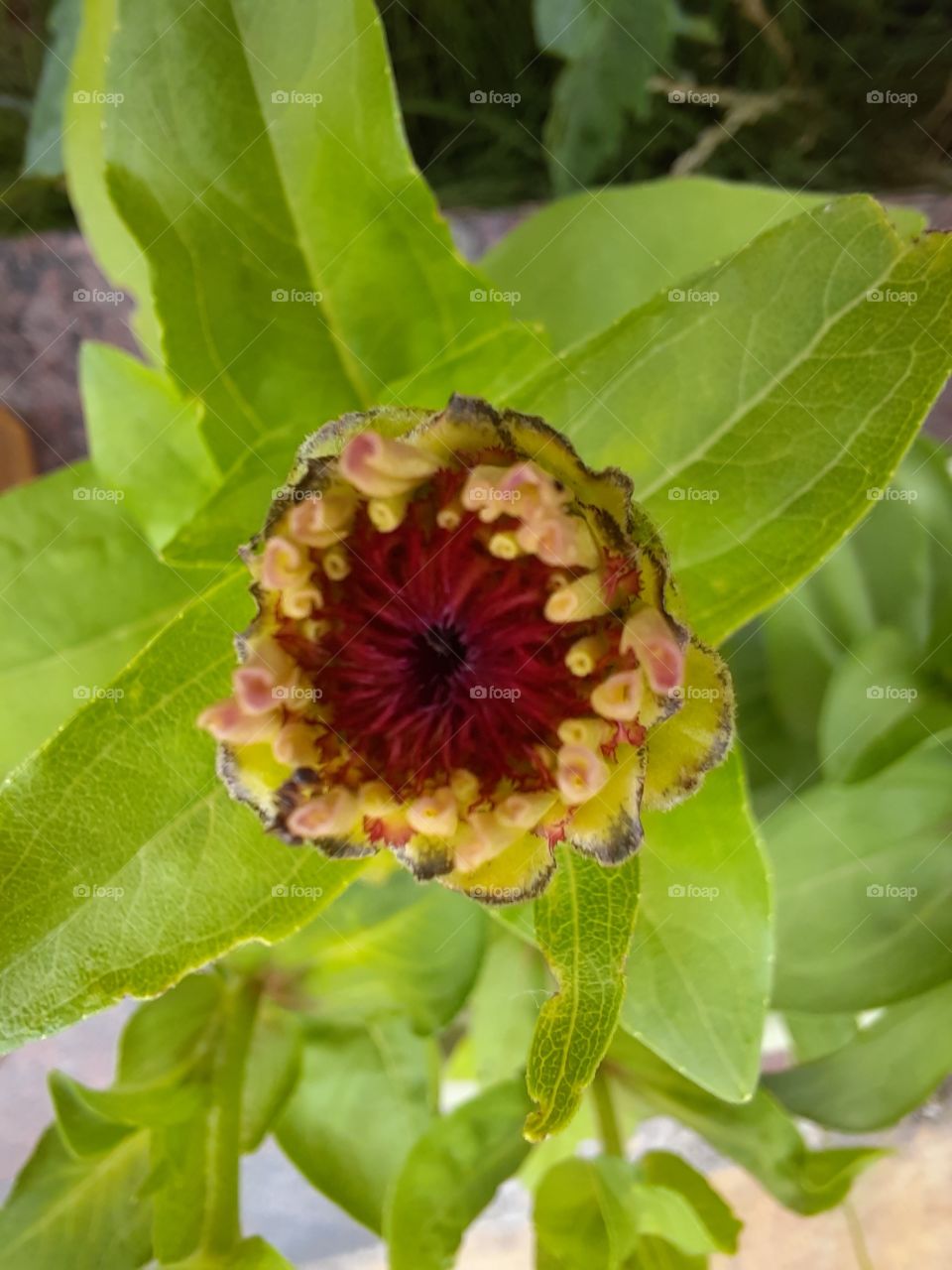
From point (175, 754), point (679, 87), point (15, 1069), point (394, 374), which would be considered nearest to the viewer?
point (175, 754)

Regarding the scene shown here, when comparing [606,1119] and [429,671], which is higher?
[429,671]

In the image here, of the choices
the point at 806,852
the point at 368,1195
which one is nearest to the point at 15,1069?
the point at 368,1195

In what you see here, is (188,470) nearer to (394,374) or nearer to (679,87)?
(394,374)
